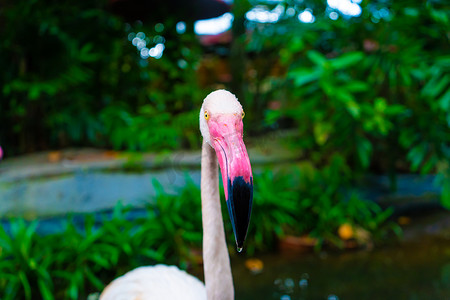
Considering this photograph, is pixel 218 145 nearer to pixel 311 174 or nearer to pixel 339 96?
pixel 339 96

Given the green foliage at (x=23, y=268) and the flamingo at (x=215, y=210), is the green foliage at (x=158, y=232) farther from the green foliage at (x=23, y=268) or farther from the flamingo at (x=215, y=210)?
the flamingo at (x=215, y=210)

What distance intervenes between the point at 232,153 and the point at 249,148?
360 centimetres

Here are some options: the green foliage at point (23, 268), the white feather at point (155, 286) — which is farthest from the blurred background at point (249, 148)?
the white feather at point (155, 286)

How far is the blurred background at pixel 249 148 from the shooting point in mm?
2762

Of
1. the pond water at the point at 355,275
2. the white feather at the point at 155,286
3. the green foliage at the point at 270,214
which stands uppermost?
the white feather at the point at 155,286

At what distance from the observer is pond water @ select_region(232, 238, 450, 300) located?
2.57 metres

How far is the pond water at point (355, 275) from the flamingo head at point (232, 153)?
170 centimetres

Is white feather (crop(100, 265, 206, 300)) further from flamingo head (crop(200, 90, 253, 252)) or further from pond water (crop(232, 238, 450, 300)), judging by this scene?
pond water (crop(232, 238, 450, 300))

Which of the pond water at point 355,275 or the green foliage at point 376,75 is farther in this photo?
the green foliage at point 376,75

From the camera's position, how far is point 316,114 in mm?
3049

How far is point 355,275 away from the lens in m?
2.86

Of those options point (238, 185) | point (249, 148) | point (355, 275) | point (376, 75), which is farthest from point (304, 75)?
point (249, 148)

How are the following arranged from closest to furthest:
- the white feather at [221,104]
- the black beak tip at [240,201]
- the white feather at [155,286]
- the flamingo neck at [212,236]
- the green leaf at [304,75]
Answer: the black beak tip at [240,201] → the white feather at [221,104] → the flamingo neck at [212,236] → the white feather at [155,286] → the green leaf at [304,75]

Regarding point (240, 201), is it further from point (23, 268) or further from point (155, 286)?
point (23, 268)
